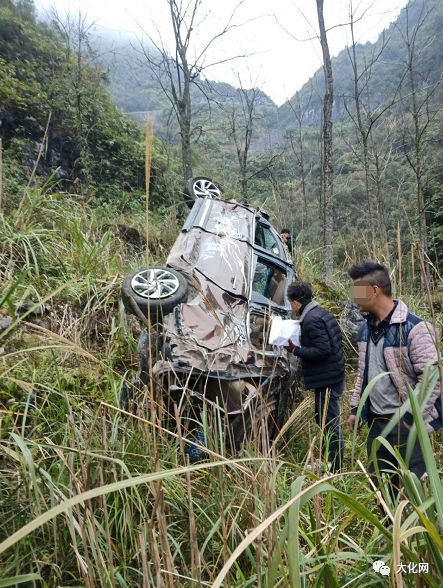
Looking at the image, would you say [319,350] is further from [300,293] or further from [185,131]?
[185,131]

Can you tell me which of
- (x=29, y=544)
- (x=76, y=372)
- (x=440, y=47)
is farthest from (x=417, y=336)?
(x=440, y=47)

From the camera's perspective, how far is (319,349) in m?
2.96

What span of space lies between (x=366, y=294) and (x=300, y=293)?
3.30 feet

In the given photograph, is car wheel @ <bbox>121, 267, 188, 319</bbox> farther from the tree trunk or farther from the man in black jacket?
the tree trunk

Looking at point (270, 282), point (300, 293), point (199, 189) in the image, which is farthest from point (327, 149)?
point (300, 293)

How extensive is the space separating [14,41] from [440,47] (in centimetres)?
3138

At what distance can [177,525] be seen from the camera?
1489 millimetres

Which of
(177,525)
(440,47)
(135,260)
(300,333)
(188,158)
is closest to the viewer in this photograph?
(177,525)

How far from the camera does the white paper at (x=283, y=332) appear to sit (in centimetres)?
280

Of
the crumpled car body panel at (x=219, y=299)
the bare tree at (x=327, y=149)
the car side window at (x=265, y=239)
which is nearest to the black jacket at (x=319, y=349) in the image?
the crumpled car body panel at (x=219, y=299)

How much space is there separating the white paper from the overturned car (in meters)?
0.09

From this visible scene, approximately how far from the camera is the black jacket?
2.97m

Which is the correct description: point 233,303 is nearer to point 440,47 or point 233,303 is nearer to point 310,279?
point 310,279

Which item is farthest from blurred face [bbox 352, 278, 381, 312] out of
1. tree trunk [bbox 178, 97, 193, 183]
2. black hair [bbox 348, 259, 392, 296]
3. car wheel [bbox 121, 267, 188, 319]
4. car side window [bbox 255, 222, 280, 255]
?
tree trunk [bbox 178, 97, 193, 183]
